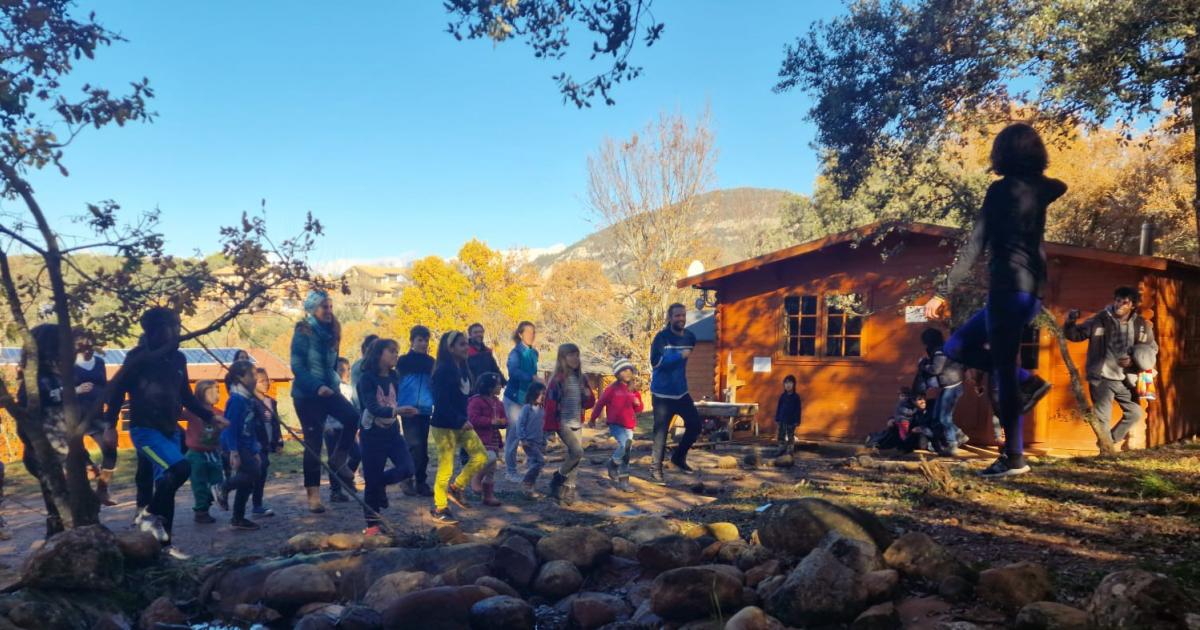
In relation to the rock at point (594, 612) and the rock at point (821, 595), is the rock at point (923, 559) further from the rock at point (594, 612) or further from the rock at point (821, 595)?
the rock at point (594, 612)

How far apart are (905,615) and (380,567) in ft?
11.7

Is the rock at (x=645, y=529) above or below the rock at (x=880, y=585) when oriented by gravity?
below

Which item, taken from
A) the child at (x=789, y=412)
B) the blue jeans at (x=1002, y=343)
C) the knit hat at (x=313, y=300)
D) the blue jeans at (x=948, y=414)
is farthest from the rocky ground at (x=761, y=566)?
the child at (x=789, y=412)

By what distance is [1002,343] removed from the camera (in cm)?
413

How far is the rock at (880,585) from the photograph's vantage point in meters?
4.12

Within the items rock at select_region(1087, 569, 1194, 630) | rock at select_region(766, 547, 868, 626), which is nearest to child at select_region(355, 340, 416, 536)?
rock at select_region(766, 547, 868, 626)

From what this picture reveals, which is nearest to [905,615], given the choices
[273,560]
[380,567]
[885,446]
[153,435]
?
[380,567]

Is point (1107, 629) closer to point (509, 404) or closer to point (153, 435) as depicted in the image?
→ point (153, 435)

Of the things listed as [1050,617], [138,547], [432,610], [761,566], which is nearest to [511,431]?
[138,547]

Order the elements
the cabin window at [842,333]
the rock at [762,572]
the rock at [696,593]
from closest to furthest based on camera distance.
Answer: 1. the rock at [696,593]
2. the rock at [762,572]
3. the cabin window at [842,333]

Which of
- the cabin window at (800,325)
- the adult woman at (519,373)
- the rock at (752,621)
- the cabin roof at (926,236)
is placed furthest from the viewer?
the cabin window at (800,325)

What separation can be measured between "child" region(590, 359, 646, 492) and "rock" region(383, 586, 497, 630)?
453cm

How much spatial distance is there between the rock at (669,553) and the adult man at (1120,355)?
6.62 metres

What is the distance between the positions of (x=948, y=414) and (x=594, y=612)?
27.7 feet
